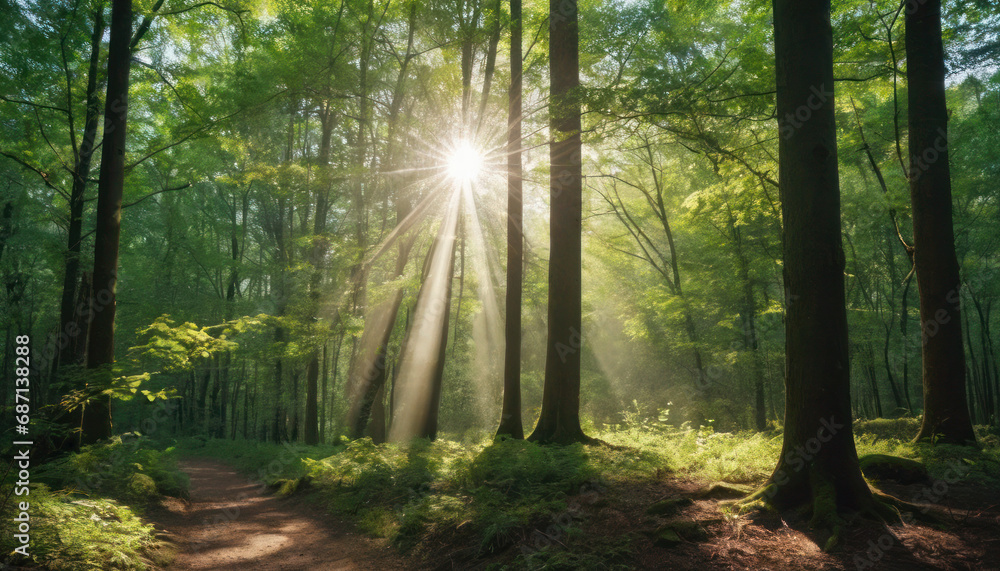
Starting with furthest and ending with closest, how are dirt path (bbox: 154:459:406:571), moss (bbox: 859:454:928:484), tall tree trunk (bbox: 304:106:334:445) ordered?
tall tree trunk (bbox: 304:106:334:445), dirt path (bbox: 154:459:406:571), moss (bbox: 859:454:928:484)

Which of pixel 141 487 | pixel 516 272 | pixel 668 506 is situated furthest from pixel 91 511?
pixel 516 272

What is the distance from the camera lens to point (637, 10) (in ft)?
49.2

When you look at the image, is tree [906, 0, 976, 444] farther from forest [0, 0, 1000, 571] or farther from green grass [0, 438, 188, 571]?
green grass [0, 438, 188, 571]

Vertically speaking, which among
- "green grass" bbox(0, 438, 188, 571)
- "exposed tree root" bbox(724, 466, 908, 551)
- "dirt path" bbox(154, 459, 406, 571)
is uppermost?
"exposed tree root" bbox(724, 466, 908, 551)

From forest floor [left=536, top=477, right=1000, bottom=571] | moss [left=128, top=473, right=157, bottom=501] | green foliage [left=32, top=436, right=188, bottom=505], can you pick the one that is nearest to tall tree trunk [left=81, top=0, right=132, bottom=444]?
green foliage [left=32, top=436, right=188, bottom=505]

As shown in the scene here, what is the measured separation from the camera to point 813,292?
14.5 ft

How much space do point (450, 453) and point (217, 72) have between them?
1306 cm

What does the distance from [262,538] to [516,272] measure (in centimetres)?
674

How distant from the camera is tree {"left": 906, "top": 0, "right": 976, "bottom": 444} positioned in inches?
260

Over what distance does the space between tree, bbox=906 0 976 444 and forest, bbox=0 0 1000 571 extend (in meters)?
0.03

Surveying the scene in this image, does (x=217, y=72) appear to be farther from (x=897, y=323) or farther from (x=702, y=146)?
(x=897, y=323)

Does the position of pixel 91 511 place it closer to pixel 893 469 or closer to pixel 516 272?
pixel 516 272

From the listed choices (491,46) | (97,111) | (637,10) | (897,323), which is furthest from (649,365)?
(97,111)

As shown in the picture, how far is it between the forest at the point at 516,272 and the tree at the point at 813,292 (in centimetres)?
3
